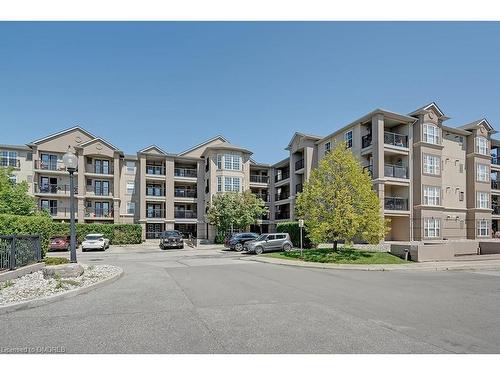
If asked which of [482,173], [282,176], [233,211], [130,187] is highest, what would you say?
[282,176]

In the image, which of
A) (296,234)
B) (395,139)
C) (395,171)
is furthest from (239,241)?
(395,139)

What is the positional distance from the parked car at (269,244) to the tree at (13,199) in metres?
23.4

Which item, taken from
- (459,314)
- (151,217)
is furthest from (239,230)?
(459,314)

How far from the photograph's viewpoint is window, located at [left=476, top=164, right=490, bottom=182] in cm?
3631

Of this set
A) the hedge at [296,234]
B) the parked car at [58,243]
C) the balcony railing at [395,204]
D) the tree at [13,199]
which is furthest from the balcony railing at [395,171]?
the tree at [13,199]

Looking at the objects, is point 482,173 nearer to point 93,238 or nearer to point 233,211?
point 233,211

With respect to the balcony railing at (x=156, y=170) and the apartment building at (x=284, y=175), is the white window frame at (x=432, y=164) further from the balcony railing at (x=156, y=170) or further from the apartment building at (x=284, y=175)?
the balcony railing at (x=156, y=170)

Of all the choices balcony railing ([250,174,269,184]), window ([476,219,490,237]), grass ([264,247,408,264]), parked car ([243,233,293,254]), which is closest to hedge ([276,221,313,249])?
parked car ([243,233,293,254])

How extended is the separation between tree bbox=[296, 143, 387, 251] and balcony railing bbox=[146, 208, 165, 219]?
28025 mm

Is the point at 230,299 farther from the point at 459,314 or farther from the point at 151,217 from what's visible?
the point at 151,217

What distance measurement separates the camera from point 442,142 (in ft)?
113

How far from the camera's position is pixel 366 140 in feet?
106

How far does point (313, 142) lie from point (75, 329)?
3776 cm

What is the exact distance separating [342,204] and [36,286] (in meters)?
16.8
